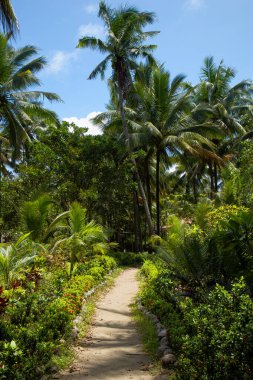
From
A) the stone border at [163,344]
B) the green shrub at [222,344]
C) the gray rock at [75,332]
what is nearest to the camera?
the green shrub at [222,344]

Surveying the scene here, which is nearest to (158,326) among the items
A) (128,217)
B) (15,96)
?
(15,96)

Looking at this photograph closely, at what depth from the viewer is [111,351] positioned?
21.0 ft

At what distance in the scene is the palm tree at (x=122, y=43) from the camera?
18.3 meters

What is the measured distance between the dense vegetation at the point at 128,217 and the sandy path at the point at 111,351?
51cm

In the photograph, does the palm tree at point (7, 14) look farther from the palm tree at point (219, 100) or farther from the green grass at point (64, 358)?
the palm tree at point (219, 100)

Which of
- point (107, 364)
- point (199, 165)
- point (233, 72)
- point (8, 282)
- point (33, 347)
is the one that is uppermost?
point (233, 72)

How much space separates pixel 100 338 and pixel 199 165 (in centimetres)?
2152

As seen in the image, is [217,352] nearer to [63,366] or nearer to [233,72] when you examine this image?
[63,366]

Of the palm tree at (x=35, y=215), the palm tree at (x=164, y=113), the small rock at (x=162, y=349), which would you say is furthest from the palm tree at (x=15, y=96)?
the small rock at (x=162, y=349)

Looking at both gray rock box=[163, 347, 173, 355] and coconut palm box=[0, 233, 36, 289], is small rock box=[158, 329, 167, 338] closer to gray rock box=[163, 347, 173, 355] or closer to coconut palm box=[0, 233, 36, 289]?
gray rock box=[163, 347, 173, 355]

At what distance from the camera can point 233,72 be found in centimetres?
2577

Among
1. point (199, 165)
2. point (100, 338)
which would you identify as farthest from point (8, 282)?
point (199, 165)

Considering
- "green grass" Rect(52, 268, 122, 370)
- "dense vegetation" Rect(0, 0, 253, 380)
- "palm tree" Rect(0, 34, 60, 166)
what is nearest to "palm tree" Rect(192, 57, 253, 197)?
"dense vegetation" Rect(0, 0, 253, 380)

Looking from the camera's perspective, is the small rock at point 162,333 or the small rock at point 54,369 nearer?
the small rock at point 54,369
